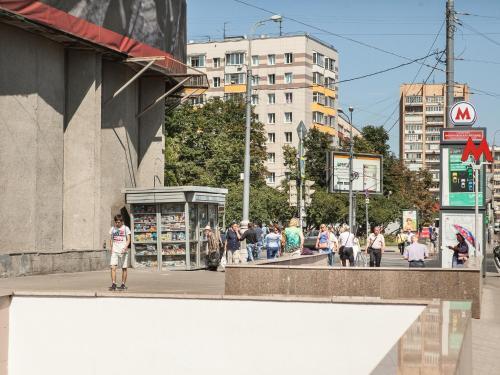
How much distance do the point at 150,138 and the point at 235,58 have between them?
7134 cm

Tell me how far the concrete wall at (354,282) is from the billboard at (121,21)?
10783 mm

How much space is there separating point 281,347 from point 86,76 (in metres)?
15.2

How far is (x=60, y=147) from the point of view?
27.9m

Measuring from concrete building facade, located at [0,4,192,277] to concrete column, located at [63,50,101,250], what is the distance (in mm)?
31

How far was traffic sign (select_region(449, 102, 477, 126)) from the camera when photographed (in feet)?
90.8

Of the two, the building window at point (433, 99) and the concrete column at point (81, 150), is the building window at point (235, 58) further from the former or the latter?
the building window at point (433, 99)

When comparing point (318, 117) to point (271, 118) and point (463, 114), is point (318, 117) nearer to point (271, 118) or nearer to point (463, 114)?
point (271, 118)

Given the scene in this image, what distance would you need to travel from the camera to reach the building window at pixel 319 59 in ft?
340

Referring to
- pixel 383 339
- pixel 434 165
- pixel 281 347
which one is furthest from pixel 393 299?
pixel 434 165

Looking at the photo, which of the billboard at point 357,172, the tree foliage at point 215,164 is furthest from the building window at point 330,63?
the billboard at point 357,172

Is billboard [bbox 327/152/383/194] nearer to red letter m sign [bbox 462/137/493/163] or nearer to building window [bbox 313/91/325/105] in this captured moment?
red letter m sign [bbox 462/137/493/163]

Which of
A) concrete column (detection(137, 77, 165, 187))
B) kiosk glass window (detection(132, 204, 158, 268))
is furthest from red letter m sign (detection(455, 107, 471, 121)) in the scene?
concrete column (detection(137, 77, 165, 187))

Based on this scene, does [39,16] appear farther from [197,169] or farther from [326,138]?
[326,138]

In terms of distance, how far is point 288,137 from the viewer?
104 meters
